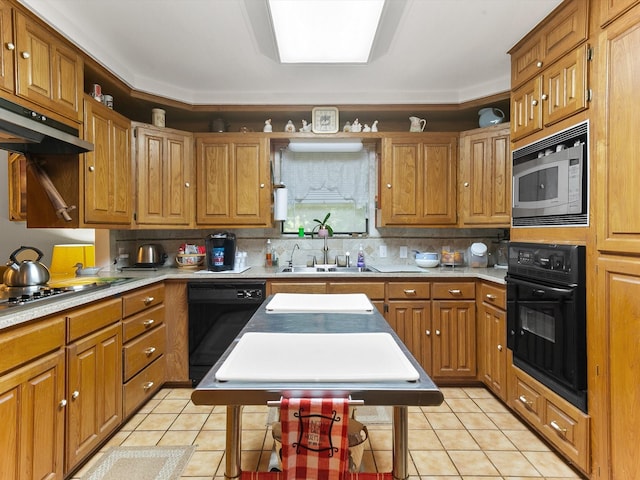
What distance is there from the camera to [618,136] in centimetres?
162

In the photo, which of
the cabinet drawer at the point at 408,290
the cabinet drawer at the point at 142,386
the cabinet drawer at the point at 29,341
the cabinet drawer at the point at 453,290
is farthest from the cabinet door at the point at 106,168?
the cabinet drawer at the point at 453,290

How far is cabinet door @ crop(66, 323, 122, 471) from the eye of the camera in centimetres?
186

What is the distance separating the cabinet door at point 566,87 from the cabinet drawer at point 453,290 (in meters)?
1.37

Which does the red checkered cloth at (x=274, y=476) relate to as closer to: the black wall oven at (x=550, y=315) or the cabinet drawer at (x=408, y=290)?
the black wall oven at (x=550, y=315)

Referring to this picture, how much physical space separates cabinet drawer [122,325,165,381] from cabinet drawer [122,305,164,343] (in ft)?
0.14

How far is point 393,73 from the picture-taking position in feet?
9.77

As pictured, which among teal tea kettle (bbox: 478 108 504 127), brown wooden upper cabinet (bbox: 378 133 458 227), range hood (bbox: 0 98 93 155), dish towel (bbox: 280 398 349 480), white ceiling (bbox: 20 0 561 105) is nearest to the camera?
dish towel (bbox: 280 398 349 480)

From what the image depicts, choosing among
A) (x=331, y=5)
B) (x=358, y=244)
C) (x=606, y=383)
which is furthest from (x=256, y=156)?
(x=606, y=383)

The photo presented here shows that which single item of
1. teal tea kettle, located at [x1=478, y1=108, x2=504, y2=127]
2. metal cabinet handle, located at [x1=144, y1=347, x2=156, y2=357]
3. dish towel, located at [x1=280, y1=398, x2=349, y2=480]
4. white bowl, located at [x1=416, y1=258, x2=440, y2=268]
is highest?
teal tea kettle, located at [x1=478, y1=108, x2=504, y2=127]

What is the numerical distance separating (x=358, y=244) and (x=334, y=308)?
2105 millimetres

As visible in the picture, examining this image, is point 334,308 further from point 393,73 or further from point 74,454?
point 393,73

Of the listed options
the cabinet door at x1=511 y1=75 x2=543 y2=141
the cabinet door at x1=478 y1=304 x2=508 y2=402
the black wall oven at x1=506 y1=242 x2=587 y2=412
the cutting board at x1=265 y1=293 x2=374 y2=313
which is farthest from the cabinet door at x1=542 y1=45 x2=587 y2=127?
the cutting board at x1=265 y1=293 x2=374 y2=313

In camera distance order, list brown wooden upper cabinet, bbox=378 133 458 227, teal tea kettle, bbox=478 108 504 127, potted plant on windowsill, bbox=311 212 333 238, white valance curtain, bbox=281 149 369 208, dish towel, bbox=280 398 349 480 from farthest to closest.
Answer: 1. white valance curtain, bbox=281 149 369 208
2. potted plant on windowsill, bbox=311 212 333 238
3. brown wooden upper cabinet, bbox=378 133 458 227
4. teal tea kettle, bbox=478 108 504 127
5. dish towel, bbox=280 398 349 480

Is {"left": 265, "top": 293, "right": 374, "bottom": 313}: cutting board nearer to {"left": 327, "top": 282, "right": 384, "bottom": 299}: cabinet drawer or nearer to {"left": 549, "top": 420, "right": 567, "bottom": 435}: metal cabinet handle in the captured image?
{"left": 327, "top": 282, "right": 384, "bottom": 299}: cabinet drawer
